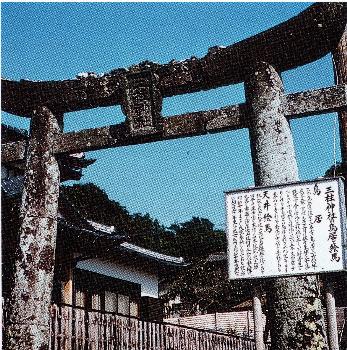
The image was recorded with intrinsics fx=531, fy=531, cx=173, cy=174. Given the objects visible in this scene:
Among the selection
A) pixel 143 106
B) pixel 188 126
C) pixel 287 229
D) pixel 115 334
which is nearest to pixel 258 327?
pixel 287 229

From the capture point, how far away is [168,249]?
175 feet

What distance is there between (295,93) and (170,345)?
7276 millimetres

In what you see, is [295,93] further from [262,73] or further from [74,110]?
[74,110]

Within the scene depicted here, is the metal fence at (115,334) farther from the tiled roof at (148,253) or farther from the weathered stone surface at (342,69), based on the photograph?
the weathered stone surface at (342,69)

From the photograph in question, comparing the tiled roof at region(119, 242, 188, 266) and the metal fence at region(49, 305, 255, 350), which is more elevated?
the tiled roof at region(119, 242, 188, 266)

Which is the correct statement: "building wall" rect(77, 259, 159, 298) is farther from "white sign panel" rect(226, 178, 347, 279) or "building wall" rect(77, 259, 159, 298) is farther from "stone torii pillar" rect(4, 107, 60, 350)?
"white sign panel" rect(226, 178, 347, 279)

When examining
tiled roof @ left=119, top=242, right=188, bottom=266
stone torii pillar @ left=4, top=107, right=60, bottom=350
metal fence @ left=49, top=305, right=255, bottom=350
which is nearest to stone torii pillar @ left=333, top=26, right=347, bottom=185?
stone torii pillar @ left=4, top=107, right=60, bottom=350

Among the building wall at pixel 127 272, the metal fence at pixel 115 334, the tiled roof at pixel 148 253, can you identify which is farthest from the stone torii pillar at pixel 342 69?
the building wall at pixel 127 272

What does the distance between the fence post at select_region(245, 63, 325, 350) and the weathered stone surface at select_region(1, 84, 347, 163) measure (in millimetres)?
200

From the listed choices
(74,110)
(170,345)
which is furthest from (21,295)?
(170,345)

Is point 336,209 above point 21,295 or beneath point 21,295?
above

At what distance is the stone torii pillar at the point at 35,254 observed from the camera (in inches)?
261

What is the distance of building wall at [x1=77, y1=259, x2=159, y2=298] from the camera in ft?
48.3

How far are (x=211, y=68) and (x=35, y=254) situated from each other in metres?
3.33
